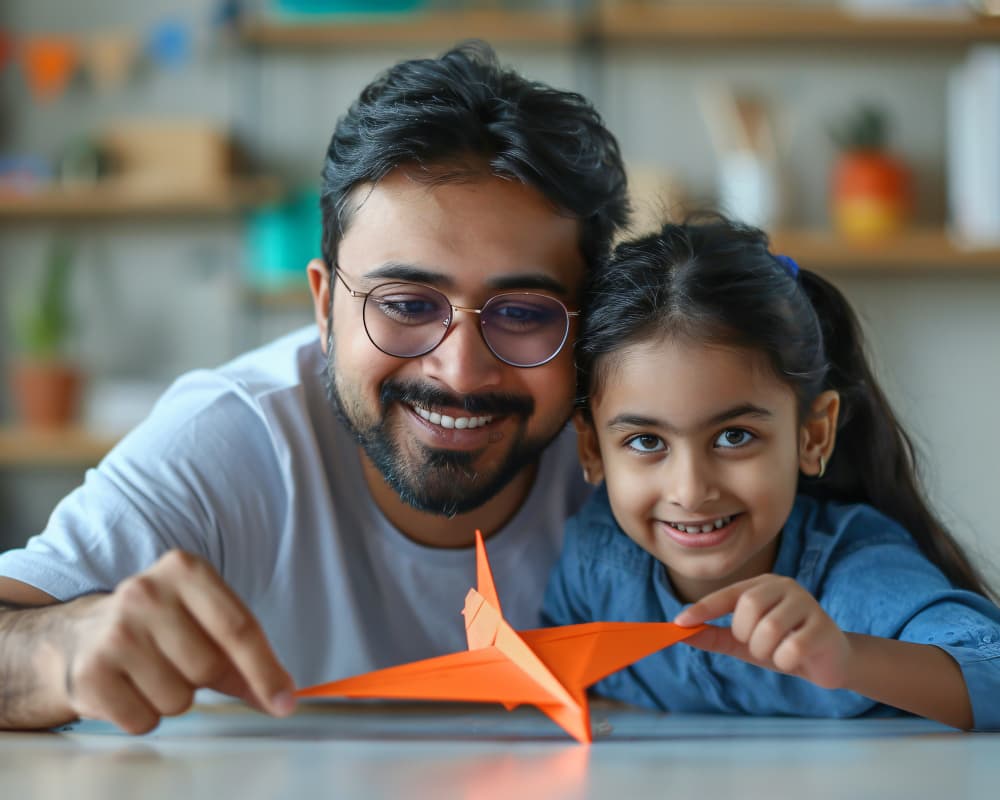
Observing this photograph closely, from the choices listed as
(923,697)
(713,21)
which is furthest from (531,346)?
(713,21)

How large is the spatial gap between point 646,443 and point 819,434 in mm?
210

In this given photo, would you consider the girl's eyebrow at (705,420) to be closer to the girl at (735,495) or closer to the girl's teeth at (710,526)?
the girl at (735,495)

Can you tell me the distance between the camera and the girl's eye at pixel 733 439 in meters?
1.14

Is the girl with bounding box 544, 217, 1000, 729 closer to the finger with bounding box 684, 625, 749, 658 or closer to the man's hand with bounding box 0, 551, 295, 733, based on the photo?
the finger with bounding box 684, 625, 749, 658

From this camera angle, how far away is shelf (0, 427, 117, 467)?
9.23 ft

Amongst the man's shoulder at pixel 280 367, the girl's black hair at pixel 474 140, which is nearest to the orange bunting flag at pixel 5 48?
the man's shoulder at pixel 280 367

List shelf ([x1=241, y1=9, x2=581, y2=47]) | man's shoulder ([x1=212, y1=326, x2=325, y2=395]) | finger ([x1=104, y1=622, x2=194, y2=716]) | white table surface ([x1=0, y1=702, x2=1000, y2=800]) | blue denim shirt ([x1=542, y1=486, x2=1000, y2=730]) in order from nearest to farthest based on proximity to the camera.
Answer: white table surface ([x1=0, y1=702, x2=1000, y2=800]) → finger ([x1=104, y1=622, x2=194, y2=716]) → blue denim shirt ([x1=542, y1=486, x2=1000, y2=730]) → man's shoulder ([x1=212, y1=326, x2=325, y2=395]) → shelf ([x1=241, y1=9, x2=581, y2=47])

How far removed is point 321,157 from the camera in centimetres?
306

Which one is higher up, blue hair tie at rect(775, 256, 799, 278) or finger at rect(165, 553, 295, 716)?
blue hair tie at rect(775, 256, 799, 278)

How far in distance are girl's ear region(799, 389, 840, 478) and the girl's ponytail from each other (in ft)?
0.28

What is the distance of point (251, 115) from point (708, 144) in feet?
4.09

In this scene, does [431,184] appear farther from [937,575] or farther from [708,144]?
[708,144]

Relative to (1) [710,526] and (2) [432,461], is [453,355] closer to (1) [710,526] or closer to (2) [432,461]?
(2) [432,461]

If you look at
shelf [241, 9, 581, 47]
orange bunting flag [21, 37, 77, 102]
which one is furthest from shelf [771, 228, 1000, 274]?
orange bunting flag [21, 37, 77, 102]
